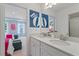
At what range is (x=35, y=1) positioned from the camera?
5.40 ft

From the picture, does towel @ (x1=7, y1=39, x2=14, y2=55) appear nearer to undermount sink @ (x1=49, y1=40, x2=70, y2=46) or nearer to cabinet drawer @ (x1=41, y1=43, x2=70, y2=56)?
cabinet drawer @ (x1=41, y1=43, x2=70, y2=56)

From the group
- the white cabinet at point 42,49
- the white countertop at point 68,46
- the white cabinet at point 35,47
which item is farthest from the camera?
the white cabinet at point 35,47

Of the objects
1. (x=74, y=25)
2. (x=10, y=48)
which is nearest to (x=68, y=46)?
(x=74, y=25)

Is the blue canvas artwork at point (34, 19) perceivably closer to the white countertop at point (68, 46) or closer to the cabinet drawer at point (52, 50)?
the white countertop at point (68, 46)

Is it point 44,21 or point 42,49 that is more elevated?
point 44,21

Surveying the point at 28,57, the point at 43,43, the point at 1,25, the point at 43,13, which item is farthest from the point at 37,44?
the point at 1,25

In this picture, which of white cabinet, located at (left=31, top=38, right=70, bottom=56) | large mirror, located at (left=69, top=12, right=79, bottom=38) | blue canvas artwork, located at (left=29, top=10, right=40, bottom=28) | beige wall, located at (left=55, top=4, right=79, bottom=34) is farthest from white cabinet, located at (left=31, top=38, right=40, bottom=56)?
large mirror, located at (left=69, top=12, right=79, bottom=38)

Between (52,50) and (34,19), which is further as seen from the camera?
(34,19)

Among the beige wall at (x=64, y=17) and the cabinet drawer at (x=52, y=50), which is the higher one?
the beige wall at (x=64, y=17)

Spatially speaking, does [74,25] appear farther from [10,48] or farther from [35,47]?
[10,48]

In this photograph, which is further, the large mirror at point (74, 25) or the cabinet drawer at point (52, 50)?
the large mirror at point (74, 25)

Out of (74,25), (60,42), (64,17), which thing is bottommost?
(60,42)

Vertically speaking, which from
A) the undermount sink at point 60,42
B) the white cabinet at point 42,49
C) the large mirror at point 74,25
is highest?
the large mirror at point 74,25

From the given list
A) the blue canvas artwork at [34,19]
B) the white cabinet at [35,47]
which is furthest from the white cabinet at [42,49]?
the blue canvas artwork at [34,19]
